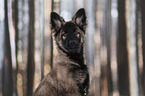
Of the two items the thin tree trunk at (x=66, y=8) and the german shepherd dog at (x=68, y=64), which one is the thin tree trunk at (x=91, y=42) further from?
the german shepherd dog at (x=68, y=64)

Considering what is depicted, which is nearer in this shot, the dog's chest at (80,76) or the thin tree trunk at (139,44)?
the dog's chest at (80,76)

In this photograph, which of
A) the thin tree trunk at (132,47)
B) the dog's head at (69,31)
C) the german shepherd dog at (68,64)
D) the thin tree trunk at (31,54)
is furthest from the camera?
the thin tree trunk at (132,47)

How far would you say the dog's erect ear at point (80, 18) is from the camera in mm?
1500

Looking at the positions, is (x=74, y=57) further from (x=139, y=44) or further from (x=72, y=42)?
(x=139, y=44)

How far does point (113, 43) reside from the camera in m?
2.32

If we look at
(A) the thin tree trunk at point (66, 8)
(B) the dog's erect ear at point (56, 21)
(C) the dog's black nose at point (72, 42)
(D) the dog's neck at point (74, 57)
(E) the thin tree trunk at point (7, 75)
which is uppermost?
(A) the thin tree trunk at point (66, 8)

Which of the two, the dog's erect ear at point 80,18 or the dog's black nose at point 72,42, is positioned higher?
the dog's erect ear at point 80,18

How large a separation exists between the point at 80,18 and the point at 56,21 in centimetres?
24

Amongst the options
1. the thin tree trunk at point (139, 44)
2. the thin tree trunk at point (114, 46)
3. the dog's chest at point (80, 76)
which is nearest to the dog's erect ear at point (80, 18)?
the dog's chest at point (80, 76)

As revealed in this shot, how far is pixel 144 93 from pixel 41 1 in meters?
2.12

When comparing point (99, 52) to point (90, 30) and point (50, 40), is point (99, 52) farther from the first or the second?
point (50, 40)

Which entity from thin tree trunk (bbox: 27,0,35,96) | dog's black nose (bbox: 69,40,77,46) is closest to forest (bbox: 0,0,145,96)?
thin tree trunk (bbox: 27,0,35,96)

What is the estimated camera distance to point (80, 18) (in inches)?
60.3

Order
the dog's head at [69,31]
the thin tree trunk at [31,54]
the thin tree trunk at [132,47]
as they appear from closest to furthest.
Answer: the dog's head at [69,31] → the thin tree trunk at [31,54] → the thin tree trunk at [132,47]
